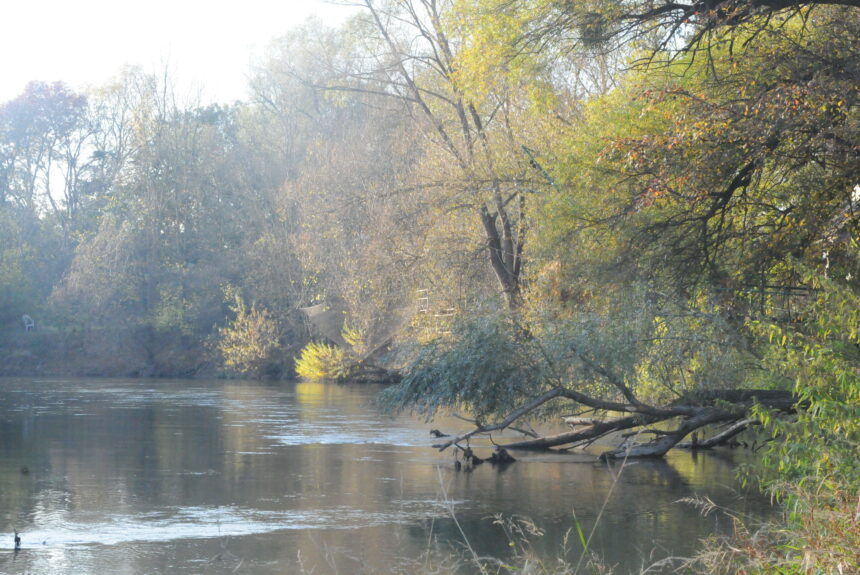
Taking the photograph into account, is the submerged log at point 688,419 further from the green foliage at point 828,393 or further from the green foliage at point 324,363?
the green foliage at point 324,363

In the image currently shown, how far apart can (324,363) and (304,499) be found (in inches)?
1279

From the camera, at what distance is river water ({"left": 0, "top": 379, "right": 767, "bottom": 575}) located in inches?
467

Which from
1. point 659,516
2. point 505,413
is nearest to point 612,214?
point 505,413

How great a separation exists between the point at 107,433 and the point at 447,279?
1159 centimetres

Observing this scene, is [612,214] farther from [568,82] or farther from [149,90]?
[149,90]

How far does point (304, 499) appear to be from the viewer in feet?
Answer: 51.9

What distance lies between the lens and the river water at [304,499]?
38.9 feet

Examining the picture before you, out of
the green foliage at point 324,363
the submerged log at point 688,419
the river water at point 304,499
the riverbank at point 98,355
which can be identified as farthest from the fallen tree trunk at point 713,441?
the riverbank at point 98,355

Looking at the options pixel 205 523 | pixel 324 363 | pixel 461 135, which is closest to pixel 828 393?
pixel 205 523

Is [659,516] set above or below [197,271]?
below

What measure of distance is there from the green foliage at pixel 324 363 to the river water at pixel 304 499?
19.0m

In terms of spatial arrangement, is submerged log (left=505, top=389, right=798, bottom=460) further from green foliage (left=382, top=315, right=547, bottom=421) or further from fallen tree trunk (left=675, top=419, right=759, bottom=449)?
green foliage (left=382, top=315, right=547, bottom=421)

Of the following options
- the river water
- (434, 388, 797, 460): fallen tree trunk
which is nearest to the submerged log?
(434, 388, 797, 460): fallen tree trunk

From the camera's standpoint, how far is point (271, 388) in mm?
44594
